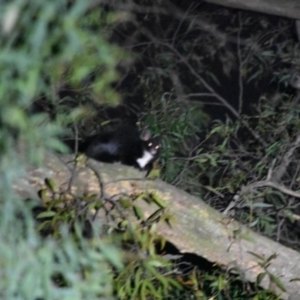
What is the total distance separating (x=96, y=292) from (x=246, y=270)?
45.9 inches

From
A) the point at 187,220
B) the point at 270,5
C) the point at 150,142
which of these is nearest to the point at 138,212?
the point at 187,220

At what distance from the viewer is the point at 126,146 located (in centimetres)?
311

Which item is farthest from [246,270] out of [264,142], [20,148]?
[20,148]

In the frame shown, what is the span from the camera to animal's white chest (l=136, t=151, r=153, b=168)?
309 cm

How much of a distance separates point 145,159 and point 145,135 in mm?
108

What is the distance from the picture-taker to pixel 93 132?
323 cm

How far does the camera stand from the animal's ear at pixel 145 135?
307 centimetres

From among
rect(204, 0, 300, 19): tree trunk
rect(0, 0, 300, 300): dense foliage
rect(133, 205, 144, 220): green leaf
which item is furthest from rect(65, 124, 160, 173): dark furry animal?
rect(133, 205, 144, 220): green leaf

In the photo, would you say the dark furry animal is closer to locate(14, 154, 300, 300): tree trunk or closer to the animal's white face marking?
the animal's white face marking

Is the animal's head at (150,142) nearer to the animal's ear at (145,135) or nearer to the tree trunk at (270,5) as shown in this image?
the animal's ear at (145,135)

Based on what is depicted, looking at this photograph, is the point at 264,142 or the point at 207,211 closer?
the point at 207,211

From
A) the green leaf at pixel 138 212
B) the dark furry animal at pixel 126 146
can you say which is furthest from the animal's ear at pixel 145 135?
the green leaf at pixel 138 212

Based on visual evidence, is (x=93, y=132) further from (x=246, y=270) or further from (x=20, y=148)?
(x=20, y=148)

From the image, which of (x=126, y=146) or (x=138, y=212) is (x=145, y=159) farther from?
(x=138, y=212)
